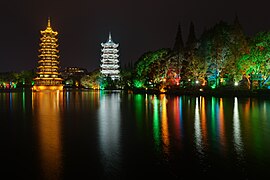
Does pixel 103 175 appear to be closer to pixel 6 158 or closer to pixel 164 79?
pixel 6 158

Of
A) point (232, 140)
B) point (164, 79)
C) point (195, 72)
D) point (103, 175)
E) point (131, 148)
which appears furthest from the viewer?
point (164, 79)

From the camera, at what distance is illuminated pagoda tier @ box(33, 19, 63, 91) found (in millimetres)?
105000

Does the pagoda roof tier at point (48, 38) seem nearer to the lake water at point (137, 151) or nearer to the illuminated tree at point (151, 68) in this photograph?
the illuminated tree at point (151, 68)

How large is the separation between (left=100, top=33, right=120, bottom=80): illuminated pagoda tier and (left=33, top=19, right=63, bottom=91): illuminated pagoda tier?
64.7ft

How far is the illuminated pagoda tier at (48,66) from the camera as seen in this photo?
105000mm

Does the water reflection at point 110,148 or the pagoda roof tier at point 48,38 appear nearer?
the water reflection at point 110,148

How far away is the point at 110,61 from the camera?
407 ft

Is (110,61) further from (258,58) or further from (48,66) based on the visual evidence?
(258,58)

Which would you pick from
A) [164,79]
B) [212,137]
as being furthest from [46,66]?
[212,137]

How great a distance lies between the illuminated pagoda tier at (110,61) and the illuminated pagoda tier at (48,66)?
19.7 meters

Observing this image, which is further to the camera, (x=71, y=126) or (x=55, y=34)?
(x=55, y=34)

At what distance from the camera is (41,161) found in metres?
9.29

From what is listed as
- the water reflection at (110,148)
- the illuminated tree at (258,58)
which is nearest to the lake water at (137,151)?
the water reflection at (110,148)

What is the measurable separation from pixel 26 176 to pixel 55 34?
10792cm
